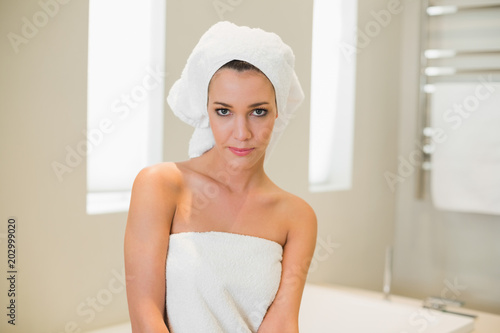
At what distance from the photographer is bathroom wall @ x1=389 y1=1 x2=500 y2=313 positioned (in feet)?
8.50

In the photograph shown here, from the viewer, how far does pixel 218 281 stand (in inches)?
41.8

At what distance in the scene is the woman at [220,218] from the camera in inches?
40.6

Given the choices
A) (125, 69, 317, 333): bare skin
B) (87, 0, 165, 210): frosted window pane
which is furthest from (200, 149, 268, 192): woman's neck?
(87, 0, 165, 210): frosted window pane

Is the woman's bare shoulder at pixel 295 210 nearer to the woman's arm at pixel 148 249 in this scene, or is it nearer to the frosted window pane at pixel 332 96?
the woman's arm at pixel 148 249

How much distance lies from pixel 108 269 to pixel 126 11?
739 millimetres

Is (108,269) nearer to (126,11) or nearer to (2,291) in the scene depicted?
(2,291)

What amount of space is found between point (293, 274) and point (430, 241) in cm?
176

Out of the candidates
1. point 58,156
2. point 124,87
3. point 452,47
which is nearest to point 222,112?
point 58,156

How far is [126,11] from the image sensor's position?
5.65ft

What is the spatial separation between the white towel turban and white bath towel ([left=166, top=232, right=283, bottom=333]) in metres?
0.24

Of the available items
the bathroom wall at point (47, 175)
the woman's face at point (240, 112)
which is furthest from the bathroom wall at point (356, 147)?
the woman's face at point (240, 112)

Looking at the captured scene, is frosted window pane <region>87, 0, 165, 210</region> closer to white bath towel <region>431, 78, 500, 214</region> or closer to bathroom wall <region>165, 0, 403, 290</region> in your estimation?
bathroom wall <region>165, 0, 403, 290</region>

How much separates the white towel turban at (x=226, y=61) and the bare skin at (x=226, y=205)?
22 mm

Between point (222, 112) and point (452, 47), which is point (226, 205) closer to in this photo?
point (222, 112)
